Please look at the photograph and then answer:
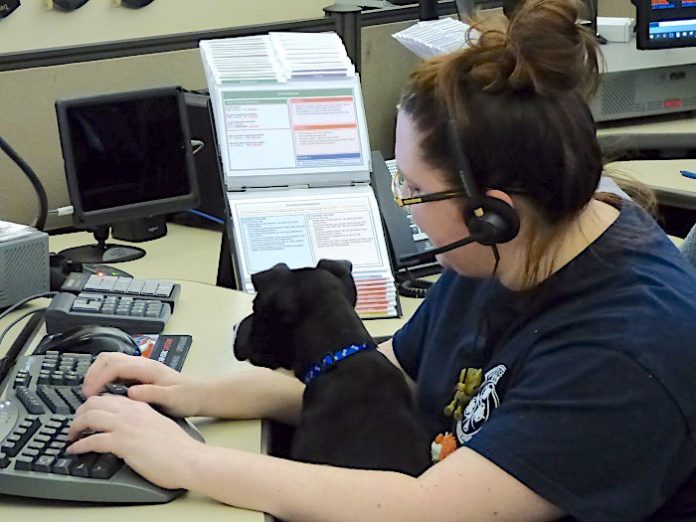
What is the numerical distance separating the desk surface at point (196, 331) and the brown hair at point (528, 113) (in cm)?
40

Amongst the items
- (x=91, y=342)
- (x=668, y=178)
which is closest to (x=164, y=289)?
(x=91, y=342)

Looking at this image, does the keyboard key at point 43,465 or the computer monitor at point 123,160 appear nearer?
the keyboard key at point 43,465

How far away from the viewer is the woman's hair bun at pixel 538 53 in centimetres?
98

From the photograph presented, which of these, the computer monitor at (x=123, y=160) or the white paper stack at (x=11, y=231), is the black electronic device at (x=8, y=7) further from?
the white paper stack at (x=11, y=231)

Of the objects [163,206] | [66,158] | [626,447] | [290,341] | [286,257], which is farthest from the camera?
[163,206]

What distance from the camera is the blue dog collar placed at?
3.86 feet

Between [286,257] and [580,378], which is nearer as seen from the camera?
[580,378]

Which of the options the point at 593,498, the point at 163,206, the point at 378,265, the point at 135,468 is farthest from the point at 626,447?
the point at 163,206

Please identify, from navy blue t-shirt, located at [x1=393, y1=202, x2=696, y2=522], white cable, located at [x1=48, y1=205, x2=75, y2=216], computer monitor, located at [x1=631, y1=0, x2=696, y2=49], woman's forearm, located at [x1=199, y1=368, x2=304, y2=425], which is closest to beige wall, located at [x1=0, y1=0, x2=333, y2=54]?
white cable, located at [x1=48, y1=205, x2=75, y2=216]

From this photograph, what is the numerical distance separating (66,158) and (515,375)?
1.03 m

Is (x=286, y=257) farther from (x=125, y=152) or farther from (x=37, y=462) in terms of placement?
(x=37, y=462)

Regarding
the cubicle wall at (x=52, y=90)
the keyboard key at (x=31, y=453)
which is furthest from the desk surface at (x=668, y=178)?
the keyboard key at (x=31, y=453)

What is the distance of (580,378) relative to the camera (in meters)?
0.92

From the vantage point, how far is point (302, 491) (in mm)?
942
